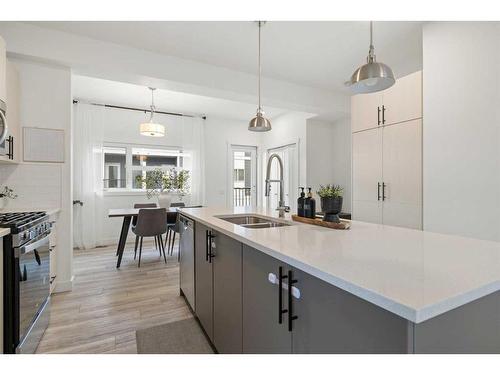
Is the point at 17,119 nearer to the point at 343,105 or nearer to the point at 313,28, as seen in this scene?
the point at 313,28

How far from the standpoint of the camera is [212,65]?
344cm

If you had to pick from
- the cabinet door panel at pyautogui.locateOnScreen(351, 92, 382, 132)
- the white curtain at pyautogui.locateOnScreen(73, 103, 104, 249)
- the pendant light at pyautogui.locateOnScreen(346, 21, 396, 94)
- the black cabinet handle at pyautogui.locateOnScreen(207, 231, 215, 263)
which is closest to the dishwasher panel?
the black cabinet handle at pyautogui.locateOnScreen(207, 231, 215, 263)

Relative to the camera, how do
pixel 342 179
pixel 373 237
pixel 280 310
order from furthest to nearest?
pixel 342 179 → pixel 373 237 → pixel 280 310

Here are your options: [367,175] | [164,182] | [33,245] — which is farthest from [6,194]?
[367,175]

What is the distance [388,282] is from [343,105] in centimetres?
A: 431

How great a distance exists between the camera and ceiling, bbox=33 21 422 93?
8.64ft

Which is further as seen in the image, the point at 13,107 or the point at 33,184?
the point at 33,184

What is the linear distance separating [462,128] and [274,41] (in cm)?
193

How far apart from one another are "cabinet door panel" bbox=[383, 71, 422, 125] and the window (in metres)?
3.94

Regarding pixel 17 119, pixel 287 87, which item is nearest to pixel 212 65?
pixel 287 87

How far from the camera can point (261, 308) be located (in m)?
1.28

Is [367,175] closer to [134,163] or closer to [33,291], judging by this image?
[33,291]

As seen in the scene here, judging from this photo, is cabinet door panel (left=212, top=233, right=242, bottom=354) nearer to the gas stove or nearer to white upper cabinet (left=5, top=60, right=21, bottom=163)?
the gas stove

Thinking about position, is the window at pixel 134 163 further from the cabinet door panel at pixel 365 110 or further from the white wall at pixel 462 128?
the white wall at pixel 462 128
